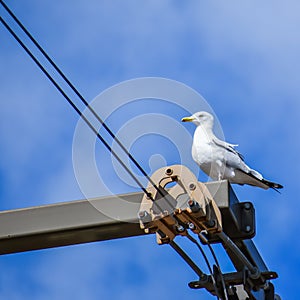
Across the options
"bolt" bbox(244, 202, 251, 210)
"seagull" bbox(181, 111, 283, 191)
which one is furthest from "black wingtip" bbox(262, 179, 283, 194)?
"bolt" bbox(244, 202, 251, 210)

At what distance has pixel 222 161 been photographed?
29.9ft

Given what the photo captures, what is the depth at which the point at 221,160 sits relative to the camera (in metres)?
9.09

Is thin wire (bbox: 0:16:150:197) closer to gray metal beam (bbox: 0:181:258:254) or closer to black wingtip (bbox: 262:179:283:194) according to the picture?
gray metal beam (bbox: 0:181:258:254)

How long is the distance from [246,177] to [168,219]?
4.50m

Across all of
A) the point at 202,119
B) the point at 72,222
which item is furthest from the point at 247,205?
the point at 202,119

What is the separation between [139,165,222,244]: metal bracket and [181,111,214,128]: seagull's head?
423 centimetres

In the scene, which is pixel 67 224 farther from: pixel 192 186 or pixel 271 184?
pixel 271 184

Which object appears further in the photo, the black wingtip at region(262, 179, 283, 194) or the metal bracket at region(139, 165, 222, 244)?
the black wingtip at region(262, 179, 283, 194)

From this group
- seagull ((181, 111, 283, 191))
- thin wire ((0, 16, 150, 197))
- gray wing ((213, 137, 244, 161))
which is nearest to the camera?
thin wire ((0, 16, 150, 197))

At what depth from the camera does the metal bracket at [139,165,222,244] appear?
477 cm

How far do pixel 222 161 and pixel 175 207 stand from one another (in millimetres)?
4388

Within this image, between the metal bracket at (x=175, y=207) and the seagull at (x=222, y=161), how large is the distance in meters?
3.88

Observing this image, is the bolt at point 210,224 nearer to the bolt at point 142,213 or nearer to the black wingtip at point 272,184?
the bolt at point 142,213

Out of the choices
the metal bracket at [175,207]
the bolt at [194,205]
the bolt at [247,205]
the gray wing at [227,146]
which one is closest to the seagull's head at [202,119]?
the gray wing at [227,146]
